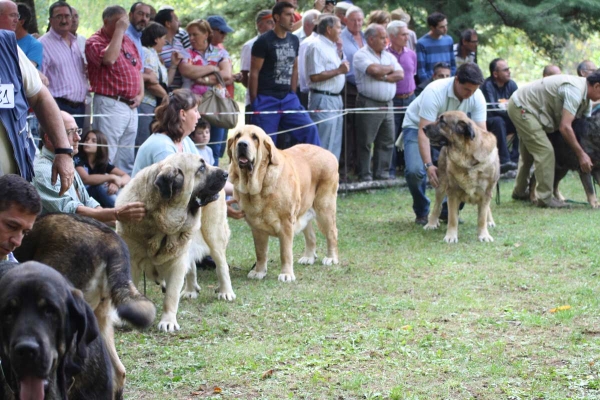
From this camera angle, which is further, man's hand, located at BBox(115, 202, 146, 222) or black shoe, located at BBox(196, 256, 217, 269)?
black shoe, located at BBox(196, 256, 217, 269)

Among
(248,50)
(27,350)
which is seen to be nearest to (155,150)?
(27,350)

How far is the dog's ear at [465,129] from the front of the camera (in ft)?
32.2

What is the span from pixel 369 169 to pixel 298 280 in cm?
585

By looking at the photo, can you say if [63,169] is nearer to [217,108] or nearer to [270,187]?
[270,187]

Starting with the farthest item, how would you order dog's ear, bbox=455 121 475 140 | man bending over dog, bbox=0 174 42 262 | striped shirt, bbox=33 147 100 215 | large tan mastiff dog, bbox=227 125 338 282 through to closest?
dog's ear, bbox=455 121 475 140, large tan mastiff dog, bbox=227 125 338 282, striped shirt, bbox=33 147 100 215, man bending over dog, bbox=0 174 42 262

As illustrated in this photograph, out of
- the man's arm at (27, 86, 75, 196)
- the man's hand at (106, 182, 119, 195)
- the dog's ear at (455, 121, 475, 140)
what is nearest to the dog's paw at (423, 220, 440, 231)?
the dog's ear at (455, 121, 475, 140)

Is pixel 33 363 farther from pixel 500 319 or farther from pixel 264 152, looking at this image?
pixel 264 152

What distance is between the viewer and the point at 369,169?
13680 millimetres

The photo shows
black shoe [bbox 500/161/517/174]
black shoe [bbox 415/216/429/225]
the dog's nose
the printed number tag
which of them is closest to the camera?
the dog's nose

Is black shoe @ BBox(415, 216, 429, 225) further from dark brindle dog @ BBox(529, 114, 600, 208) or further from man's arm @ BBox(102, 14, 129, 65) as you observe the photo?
man's arm @ BBox(102, 14, 129, 65)

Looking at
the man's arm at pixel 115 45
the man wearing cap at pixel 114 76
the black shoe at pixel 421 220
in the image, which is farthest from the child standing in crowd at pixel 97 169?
the black shoe at pixel 421 220

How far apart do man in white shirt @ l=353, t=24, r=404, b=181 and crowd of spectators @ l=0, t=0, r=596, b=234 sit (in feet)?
0.07

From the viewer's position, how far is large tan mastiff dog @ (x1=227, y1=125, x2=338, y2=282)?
7.79m

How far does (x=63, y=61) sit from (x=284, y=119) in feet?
11.1
